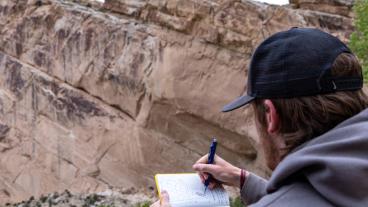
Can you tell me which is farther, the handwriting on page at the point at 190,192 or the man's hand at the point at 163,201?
the handwriting on page at the point at 190,192

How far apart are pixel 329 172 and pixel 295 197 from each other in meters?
0.11

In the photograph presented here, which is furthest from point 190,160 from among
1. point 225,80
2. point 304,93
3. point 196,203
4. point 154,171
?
point 304,93

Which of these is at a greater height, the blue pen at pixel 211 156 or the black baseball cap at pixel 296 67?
the black baseball cap at pixel 296 67

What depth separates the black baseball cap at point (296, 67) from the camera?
1.71m

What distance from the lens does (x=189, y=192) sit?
8.64 feet

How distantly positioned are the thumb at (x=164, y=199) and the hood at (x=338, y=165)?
96 cm

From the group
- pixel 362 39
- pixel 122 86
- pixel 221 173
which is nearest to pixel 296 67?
pixel 221 173

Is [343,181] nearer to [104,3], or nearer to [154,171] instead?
[154,171]

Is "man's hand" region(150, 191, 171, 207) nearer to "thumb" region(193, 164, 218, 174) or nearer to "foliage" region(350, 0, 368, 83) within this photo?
"thumb" region(193, 164, 218, 174)

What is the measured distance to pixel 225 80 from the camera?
14133mm

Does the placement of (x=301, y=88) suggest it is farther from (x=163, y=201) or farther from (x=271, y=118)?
(x=163, y=201)

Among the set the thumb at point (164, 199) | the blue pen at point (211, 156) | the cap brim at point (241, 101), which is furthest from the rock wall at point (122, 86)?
the cap brim at point (241, 101)

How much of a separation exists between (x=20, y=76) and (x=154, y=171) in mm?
7317

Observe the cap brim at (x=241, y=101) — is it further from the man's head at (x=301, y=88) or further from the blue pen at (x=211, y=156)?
the blue pen at (x=211, y=156)
